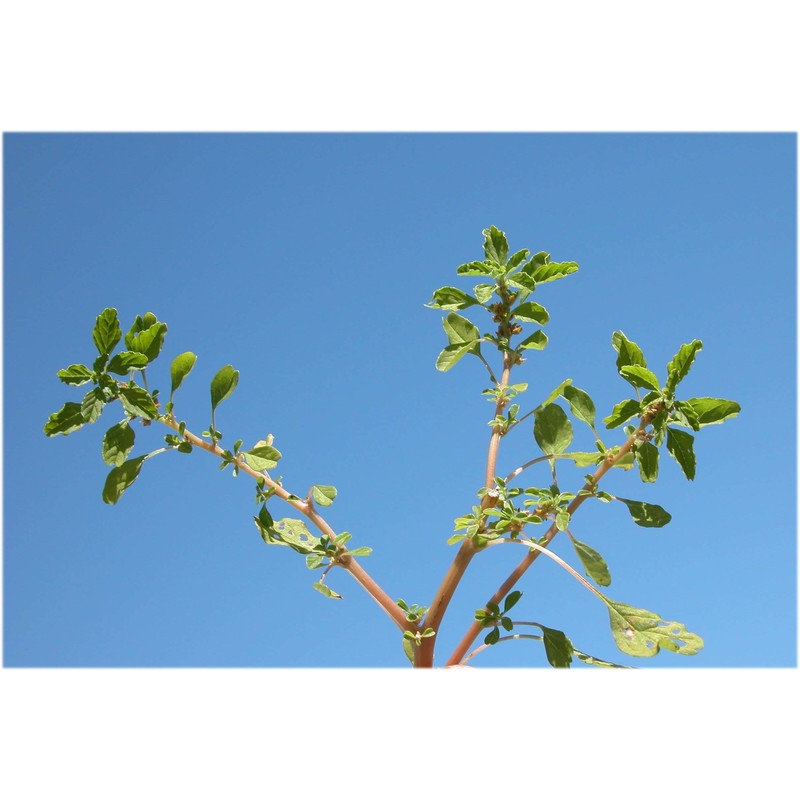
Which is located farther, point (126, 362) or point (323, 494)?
point (323, 494)

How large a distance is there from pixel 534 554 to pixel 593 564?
0.12m

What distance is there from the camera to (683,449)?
1.37 m

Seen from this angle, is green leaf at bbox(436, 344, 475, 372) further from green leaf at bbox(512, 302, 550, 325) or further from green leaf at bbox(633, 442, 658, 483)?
green leaf at bbox(633, 442, 658, 483)

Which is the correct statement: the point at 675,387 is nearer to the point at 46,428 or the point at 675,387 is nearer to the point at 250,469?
the point at 250,469

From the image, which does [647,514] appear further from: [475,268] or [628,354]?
[475,268]

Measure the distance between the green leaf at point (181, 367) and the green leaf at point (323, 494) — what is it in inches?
13.3

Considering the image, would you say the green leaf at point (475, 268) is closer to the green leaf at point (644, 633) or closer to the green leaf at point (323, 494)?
the green leaf at point (323, 494)

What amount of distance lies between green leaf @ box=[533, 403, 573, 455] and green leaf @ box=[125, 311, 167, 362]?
2.46 feet

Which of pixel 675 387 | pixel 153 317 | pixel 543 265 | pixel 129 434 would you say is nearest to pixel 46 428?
pixel 129 434

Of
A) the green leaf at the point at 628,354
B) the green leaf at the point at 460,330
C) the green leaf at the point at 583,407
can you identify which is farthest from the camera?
the green leaf at the point at 460,330

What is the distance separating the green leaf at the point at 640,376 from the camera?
1.37m

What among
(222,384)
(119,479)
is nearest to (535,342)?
(222,384)

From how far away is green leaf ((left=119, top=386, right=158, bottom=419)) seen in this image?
4.66 ft

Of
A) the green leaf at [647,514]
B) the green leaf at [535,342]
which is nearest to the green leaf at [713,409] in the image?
the green leaf at [647,514]
